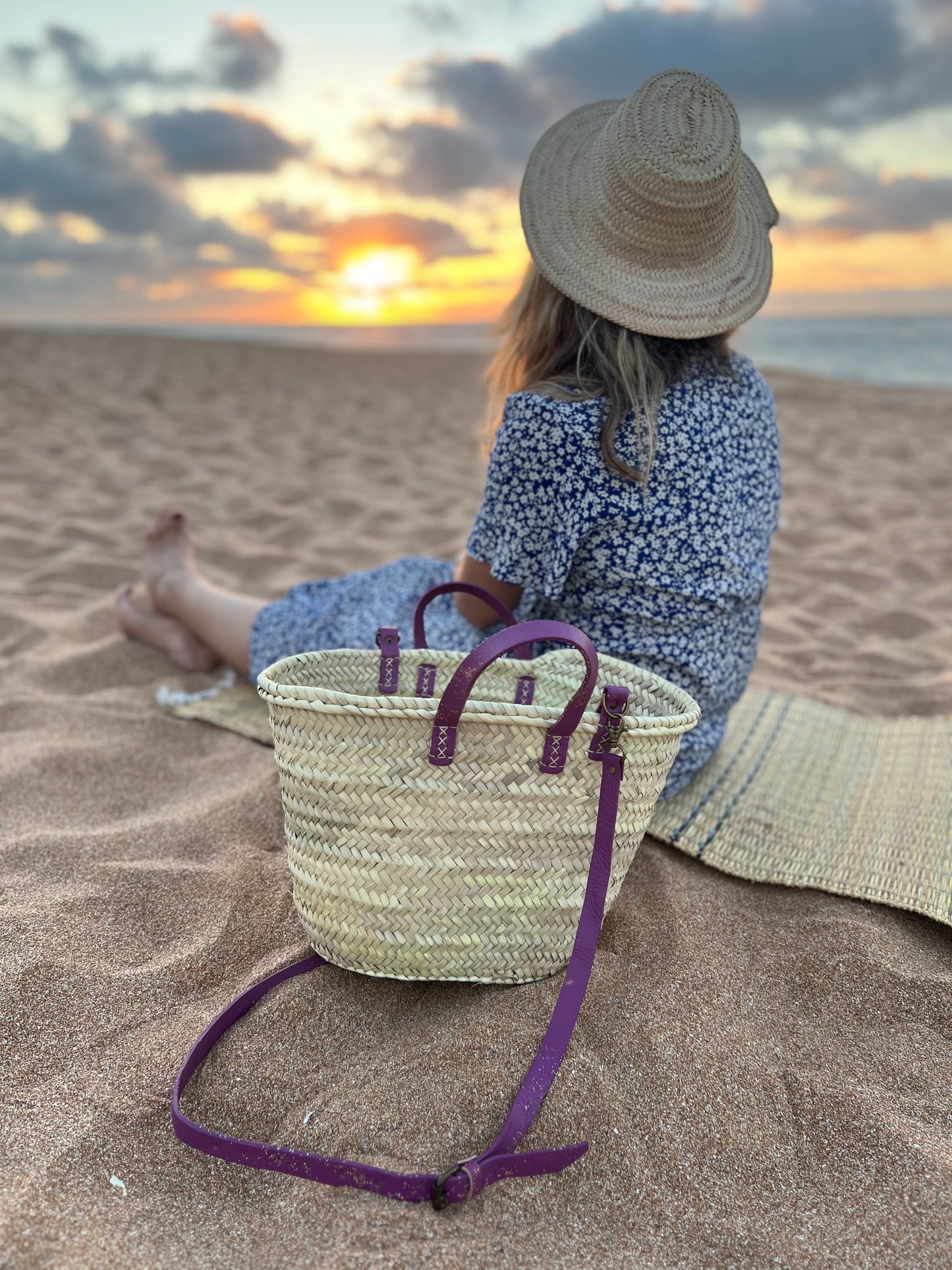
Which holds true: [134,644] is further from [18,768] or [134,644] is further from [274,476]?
[274,476]

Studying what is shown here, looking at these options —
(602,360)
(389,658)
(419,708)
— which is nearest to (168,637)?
(389,658)

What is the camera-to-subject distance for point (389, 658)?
1470 mm

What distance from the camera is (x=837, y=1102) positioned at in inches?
46.6

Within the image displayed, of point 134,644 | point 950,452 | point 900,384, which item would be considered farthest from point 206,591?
point 900,384

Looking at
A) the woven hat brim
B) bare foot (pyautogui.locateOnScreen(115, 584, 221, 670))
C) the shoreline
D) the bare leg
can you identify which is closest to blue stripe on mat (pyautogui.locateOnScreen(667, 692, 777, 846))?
the woven hat brim

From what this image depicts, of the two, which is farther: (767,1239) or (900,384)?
(900,384)

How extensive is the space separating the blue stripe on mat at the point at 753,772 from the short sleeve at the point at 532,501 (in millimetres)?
509

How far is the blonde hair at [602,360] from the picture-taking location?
1502 mm

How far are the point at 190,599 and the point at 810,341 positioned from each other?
15216mm

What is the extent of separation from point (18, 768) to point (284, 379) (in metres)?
7.24

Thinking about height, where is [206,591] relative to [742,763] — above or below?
above

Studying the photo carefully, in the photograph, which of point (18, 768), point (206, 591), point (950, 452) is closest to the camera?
point (18, 768)

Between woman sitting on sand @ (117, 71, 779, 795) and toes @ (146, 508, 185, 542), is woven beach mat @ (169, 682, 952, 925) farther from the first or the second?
toes @ (146, 508, 185, 542)

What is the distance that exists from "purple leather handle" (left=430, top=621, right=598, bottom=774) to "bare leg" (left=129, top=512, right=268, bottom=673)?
123 centimetres
